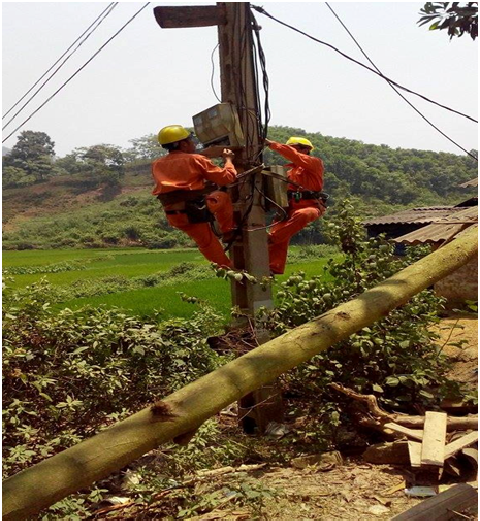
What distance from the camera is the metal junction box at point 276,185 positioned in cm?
528

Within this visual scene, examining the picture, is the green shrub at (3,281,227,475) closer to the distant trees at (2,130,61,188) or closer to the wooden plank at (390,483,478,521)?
the wooden plank at (390,483,478,521)

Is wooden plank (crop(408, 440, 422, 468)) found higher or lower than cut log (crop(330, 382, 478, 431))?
lower

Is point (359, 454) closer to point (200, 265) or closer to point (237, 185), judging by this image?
point (237, 185)

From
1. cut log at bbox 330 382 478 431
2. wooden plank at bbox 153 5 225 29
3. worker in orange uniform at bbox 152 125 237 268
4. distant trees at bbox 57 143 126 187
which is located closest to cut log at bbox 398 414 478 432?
cut log at bbox 330 382 478 431

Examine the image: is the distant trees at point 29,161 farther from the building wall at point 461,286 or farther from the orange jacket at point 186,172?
the orange jacket at point 186,172

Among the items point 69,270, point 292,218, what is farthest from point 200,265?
point 292,218

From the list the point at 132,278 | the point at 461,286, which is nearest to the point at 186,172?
the point at 461,286

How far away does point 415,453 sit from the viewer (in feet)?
12.8

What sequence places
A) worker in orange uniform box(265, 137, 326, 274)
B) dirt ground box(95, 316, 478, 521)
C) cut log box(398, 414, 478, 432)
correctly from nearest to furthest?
dirt ground box(95, 316, 478, 521), cut log box(398, 414, 478, 432), worker in orange uniform box(265, 137, 326, 274)

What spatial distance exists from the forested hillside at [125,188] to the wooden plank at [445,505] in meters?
33.4

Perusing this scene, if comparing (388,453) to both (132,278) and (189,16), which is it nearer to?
(189,16)

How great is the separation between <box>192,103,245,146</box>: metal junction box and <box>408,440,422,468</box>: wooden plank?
8.95 feet

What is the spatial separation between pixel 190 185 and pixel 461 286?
8.23 metres

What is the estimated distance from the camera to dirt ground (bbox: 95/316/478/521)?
3.45m
